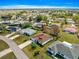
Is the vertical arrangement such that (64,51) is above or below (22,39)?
above

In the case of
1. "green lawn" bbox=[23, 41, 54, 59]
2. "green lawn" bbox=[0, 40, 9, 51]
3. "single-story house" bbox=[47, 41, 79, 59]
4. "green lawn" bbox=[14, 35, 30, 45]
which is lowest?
"green lawn" bbox=[23, 41, 54, 59]

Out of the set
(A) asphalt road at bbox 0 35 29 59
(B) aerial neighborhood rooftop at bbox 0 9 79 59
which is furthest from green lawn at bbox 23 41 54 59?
(A) asphalt road at bbox 0 35 29 59

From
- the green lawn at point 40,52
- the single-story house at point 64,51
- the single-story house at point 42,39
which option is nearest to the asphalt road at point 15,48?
the green lawn at point 40,52

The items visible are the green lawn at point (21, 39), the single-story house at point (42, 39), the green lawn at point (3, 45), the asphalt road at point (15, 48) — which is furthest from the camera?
the green lawn at point (21, 39)

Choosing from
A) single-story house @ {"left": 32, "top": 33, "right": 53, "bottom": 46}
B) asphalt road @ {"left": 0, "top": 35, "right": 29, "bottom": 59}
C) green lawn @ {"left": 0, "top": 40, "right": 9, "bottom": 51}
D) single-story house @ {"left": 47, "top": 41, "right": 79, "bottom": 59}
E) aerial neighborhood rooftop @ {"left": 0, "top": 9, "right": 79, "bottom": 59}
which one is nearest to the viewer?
single-story house @ {"left": 47, "top": 41, "right": 79, "bottom": 59}

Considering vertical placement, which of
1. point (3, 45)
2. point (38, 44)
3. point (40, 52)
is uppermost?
point (38, 44)

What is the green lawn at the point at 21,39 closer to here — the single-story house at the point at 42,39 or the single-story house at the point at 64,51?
the single-story house at the point at 42,39

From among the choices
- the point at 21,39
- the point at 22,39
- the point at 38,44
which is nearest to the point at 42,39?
Result: the point at 38,44

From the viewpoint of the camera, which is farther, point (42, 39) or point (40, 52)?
point (42, 39)

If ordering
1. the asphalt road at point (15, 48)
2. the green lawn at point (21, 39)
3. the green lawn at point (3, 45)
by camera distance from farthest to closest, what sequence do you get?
the green lawn at point (21, 39), the green lawn at point (3, 45), the asphalt road at point (15, 48)

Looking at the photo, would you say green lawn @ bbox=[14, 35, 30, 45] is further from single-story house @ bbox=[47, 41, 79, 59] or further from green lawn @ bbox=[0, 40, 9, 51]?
single-story house @ bbox=[47, 41, 79, 59]

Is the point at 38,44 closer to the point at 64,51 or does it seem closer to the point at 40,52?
the point at 40,52
